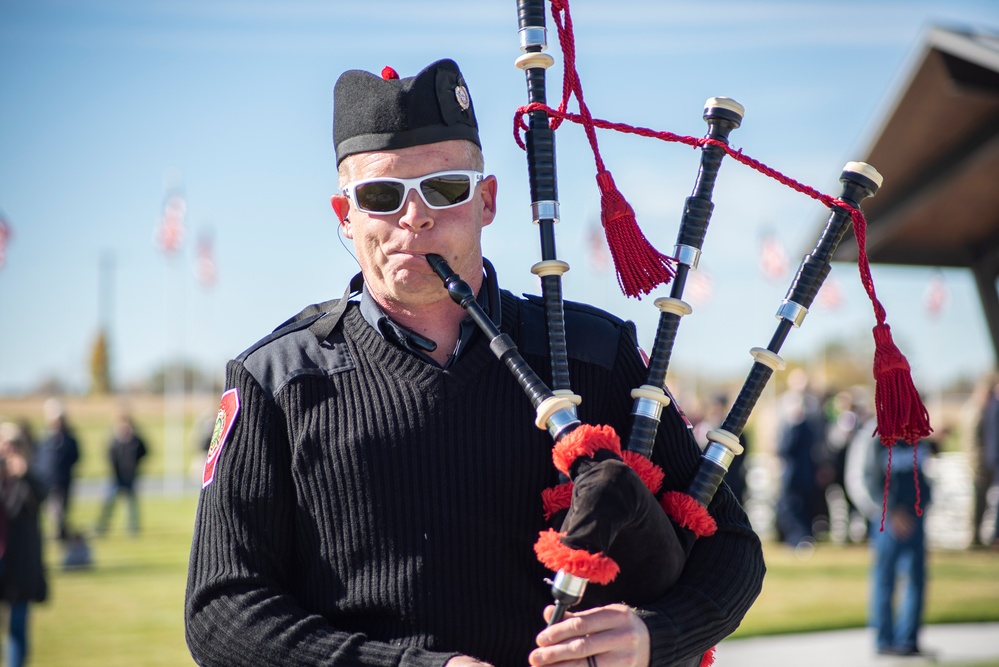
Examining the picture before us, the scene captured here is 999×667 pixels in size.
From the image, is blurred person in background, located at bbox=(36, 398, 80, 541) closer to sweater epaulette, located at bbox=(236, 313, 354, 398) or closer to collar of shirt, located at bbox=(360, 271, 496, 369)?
sweater epaulette, located at bbox=(236, 313, 354, 398)

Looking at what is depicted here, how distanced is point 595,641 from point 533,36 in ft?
3.55

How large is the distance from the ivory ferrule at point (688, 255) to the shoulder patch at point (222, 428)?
34.6 inches

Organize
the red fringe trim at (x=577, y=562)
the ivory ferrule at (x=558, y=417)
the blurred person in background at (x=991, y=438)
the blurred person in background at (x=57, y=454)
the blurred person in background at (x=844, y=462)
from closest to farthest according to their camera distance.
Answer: the red fringe trim at (x=577, y=562) < the ivory ferrule at (x=558, y=417) < the blurred person in background at (x=991, y=438) < the blurred person in background at (x=57, y=454) < the blurred person in background at (x=844, y=462)

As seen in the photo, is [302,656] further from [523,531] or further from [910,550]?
[910,550]

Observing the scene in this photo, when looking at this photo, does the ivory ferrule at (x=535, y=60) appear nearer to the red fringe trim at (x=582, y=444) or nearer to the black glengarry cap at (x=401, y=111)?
the black glengarry cap at (x=401, y=111)

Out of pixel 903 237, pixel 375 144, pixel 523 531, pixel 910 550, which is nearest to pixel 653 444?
pixel 523 531

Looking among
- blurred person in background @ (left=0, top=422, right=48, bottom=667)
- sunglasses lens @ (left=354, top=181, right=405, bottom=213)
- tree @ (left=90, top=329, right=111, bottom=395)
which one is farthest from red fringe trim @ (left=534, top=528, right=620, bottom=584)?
tree @ (left=90, top=329, right=111, bottom=395)

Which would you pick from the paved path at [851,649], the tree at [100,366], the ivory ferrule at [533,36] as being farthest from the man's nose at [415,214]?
the tree at [100,366]

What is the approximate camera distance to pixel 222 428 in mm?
1977

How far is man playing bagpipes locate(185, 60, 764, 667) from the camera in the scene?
1836 millimetres

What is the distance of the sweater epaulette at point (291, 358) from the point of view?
1.98 metres

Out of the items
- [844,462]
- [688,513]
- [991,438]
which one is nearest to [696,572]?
[688,513]

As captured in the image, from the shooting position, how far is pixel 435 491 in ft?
6.24

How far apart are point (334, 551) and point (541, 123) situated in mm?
878
